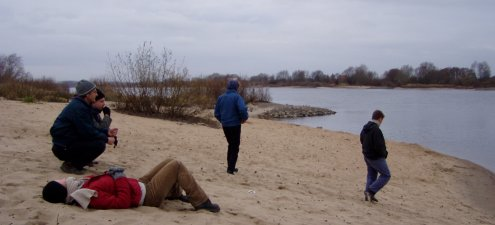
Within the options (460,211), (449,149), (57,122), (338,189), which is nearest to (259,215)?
(57,122)

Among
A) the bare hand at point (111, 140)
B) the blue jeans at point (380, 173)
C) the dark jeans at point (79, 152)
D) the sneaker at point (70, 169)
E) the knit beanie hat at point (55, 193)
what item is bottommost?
the blue jeans at point (380, 173)

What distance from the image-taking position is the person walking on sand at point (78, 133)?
20.9 ft

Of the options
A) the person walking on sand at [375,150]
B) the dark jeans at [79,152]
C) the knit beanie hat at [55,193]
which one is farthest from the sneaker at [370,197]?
the knit beanie hat at [55,193]

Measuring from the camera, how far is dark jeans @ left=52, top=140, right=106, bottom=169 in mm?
6539

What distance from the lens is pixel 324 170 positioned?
1130cm

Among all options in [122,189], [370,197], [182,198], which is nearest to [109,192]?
[122,189]

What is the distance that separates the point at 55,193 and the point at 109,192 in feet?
1.73

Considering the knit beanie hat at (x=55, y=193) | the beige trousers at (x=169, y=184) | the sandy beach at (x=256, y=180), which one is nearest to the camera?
the knit beanie hat at (x=55, y=193)

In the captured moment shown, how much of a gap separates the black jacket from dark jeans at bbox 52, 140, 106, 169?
13.7 ft

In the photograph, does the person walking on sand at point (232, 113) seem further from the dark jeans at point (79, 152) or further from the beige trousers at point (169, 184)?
the beige trousers at point (169, 184)

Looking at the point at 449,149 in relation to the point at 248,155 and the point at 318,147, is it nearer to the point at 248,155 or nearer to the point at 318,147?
the point at 318,147

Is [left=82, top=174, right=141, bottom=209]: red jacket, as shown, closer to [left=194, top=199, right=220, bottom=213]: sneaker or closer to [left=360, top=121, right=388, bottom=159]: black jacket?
[left=194, top=199, right=220, bottom=213]: sneaker

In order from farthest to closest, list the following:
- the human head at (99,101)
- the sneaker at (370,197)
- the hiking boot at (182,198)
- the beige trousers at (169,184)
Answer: the sneaker at (370,197) < the human head at (99,101) < the hiking boot at (182,198) < the beige trousers at (169,184)

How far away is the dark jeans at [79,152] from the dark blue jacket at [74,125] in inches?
2.5
